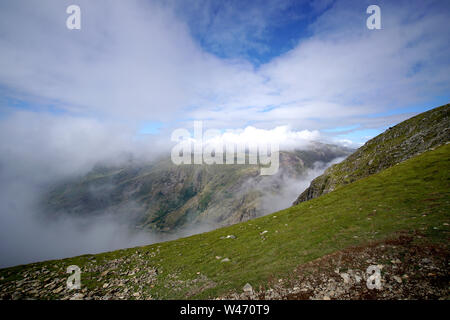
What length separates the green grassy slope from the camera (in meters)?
15.6

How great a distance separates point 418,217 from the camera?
17.7 m

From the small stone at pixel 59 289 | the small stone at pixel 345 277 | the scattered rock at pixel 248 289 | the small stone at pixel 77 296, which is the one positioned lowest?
the small stone at pixel 59 289

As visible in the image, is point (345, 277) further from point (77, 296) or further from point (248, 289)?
point (77, 296)

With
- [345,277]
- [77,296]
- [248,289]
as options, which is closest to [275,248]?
[248,289]

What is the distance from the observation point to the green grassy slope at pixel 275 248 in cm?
1563

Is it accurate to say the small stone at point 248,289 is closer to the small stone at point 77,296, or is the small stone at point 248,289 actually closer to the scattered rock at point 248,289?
the scattered rock at point 248,289

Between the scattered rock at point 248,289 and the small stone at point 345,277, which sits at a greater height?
the small stone at point 345,277

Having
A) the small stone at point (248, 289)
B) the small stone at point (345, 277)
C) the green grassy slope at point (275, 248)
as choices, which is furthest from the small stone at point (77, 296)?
the small stone at point (345, 277)

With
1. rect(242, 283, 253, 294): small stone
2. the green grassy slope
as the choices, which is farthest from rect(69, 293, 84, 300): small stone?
rect(242, 283, 253, 294): small stone

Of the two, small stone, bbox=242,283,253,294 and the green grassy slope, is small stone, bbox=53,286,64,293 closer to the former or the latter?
the green grassy slope
